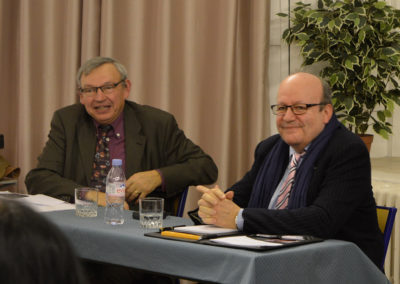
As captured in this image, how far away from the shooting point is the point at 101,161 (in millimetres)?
3084

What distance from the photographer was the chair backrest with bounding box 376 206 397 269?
7.36 feet

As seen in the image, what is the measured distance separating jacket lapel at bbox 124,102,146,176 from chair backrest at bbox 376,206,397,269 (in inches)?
49.6

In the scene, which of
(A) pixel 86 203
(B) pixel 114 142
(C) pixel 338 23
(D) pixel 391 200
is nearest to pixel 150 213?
(A) pixel 86 203

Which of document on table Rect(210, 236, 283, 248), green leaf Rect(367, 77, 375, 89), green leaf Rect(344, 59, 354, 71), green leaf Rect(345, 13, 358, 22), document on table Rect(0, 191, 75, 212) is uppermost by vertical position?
green leaf Rect(345, 13, 358, 22)

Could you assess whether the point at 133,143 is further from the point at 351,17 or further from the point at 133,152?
the point at 351,17

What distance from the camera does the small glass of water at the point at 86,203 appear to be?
2381 millimetres

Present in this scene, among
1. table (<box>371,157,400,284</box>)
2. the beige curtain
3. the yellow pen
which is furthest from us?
the beige curtain

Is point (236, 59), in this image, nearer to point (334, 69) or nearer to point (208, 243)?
point (334, 69)

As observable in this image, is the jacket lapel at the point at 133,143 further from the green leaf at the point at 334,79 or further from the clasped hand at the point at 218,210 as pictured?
the green leaf at the point at 334,79

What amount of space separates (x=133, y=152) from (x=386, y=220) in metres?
1.33

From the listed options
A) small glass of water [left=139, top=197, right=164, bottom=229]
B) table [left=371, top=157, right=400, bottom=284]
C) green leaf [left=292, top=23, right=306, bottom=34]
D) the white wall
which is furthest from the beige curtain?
small glass of water [left=139, top=197, right=164, bottom=229]

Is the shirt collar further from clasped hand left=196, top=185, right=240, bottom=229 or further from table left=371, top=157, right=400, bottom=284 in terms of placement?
table left=371, top=157, right=400, bottom=284

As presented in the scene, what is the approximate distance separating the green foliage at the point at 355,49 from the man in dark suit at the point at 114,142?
3.51ft

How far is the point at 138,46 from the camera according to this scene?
411 centimetres
